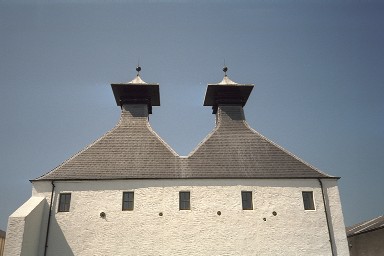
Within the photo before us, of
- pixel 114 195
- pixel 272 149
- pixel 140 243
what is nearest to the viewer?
pixel 140 243

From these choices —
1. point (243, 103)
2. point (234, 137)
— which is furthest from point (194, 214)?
point (243, 103)

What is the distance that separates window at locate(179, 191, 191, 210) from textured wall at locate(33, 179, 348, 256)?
10.7 inches

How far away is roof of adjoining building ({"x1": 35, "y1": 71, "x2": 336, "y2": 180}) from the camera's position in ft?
59.6

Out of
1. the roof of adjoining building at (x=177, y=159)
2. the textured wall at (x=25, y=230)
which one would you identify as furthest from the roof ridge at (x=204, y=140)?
the textured wall at (x=25, y=230)

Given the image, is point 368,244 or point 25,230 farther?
point 368,244

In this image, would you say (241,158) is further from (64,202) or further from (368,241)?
(368,241)

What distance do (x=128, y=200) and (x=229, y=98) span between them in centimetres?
1132

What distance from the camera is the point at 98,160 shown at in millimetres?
18922

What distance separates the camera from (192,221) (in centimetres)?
1694

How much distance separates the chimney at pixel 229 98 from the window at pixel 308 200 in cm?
734

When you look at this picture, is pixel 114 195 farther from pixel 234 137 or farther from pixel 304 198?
pixel 304 198

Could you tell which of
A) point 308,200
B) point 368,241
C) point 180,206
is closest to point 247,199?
point 308,200

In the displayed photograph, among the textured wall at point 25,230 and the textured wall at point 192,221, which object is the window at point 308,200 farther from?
the textured wall at point 25,230

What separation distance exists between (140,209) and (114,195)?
1.80 metres
